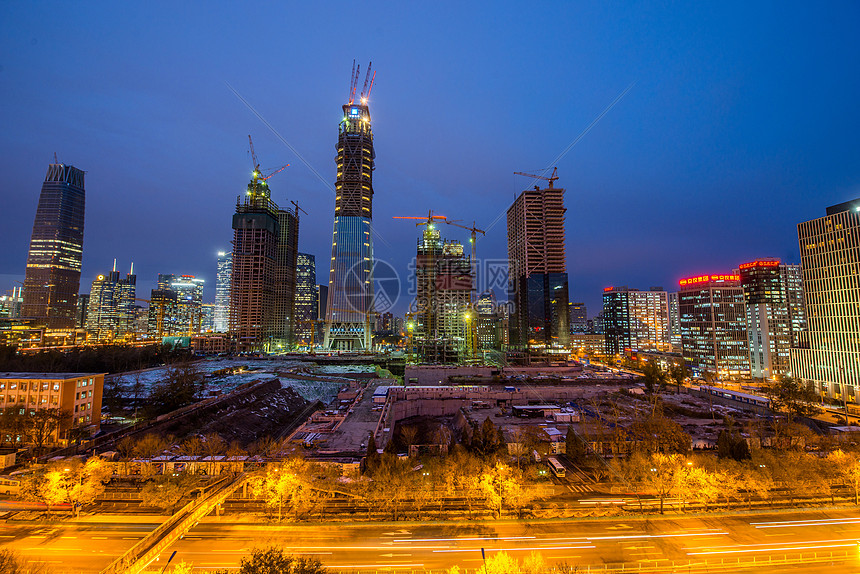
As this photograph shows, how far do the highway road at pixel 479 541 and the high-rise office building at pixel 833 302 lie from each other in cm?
4347

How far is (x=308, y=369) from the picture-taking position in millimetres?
91250

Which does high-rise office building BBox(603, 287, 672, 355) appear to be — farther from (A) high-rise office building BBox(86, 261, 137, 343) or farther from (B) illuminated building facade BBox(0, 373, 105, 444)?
(A) high-rise office building BBox(86, 261, 137, 343)

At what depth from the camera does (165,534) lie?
47.0 feet

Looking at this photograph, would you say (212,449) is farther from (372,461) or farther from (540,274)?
(540,274)

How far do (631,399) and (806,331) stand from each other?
30304mm

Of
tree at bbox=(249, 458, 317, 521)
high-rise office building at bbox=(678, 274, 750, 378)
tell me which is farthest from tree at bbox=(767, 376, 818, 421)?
tree at bbox=(249, 458, 317, 521)

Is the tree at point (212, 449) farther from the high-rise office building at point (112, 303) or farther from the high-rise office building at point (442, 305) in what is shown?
the high-rise office building at point (112, 303)

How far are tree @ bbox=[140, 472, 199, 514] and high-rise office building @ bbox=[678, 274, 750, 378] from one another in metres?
89.4

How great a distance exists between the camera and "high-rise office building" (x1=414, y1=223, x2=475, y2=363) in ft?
270

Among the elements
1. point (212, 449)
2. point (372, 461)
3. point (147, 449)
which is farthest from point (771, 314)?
point (147, 449)

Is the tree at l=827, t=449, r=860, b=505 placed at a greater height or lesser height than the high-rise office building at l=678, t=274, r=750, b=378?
lesser

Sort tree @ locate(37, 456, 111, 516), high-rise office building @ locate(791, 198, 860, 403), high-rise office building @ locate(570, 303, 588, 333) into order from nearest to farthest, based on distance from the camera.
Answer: tree @ locate(37, 456, 111, 516) → high-rise office building @ locate(791, 198, 860, 403) → high-rise office building @ locate(570, 303, 588, 333)

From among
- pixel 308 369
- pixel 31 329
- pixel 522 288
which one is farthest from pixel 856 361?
pixel 31 329

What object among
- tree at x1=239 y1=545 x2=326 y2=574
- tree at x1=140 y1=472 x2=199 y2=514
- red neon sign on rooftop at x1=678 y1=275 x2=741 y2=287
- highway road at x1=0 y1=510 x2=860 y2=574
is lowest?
highway road at x1=0 y1=510 x2=860 y2=574
